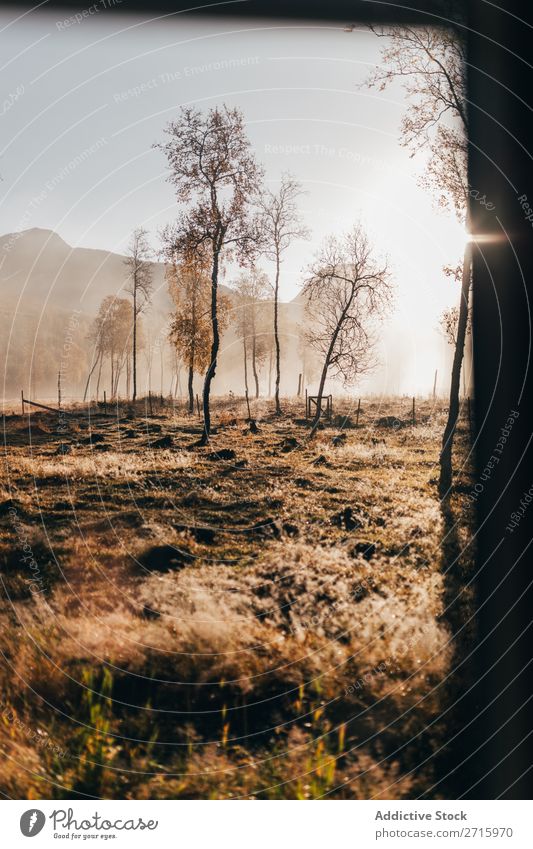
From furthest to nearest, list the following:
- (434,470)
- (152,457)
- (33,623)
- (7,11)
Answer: (152,457) → (434,470) → (7,11) → (33,623)

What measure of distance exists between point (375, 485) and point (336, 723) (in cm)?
358

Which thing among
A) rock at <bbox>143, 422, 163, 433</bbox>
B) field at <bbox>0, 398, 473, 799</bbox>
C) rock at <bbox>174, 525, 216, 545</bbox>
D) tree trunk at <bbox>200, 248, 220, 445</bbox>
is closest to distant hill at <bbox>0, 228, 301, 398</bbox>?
tree trunk at <bbox>200, 248, 220, 445</bbox>

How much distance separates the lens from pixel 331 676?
3197 millimetres

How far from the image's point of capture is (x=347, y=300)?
6480mm

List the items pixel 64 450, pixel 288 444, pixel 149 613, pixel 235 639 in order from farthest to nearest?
pixel 288 444, pixel 64 450, pixel 149 613, pixel 235 639

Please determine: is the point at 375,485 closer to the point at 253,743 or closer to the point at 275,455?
the point at 275,455

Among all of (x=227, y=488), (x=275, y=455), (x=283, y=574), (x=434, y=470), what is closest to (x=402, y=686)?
(x=283, y=574)

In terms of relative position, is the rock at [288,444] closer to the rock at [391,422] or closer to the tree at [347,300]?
the tree at [347,300]

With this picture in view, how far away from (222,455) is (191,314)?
119 inches

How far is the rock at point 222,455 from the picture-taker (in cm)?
840

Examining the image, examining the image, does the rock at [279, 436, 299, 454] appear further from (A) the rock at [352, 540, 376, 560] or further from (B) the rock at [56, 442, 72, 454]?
(A) the rock at [352, 540, 376, 560]

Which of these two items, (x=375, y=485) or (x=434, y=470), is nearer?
(x=434, y=470)

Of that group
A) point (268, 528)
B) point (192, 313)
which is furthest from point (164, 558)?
point (192, 313)

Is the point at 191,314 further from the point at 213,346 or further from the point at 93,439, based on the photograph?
the point at 93,439
